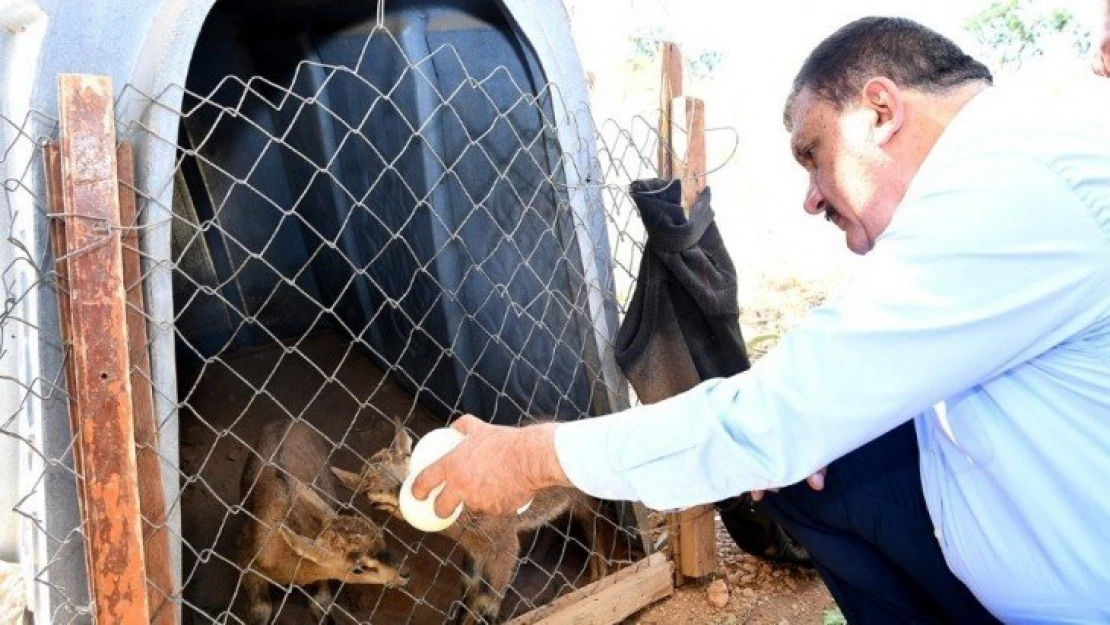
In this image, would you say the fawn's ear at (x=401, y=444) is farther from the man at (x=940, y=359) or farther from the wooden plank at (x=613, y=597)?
the man at (x=940, y=359)

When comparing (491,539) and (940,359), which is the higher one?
(940,359)

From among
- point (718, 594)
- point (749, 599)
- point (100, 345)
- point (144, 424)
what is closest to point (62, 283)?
point (100, 345)

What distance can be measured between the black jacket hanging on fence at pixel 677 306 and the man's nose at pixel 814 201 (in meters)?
0.96

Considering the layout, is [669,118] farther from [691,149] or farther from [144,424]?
[144,424]

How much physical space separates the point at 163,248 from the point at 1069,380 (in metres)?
2.19

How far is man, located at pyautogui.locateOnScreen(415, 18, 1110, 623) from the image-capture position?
1.69 meters

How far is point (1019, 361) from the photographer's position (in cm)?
182

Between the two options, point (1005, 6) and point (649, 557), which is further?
point (1005, 6)

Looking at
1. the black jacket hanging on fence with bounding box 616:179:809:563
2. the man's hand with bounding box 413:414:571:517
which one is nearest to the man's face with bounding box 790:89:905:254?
→ the man's hand with bounding box 413:414:571:517

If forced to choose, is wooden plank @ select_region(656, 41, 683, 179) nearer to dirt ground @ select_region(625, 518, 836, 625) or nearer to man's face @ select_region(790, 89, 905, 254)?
man's face @ select_region(790, 89, 905, 254)

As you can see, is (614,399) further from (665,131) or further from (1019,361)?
(1019,361)

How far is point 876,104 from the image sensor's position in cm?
207

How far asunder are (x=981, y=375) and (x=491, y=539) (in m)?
2.68

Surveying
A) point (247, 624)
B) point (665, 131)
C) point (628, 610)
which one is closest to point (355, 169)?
point (665, 131)
